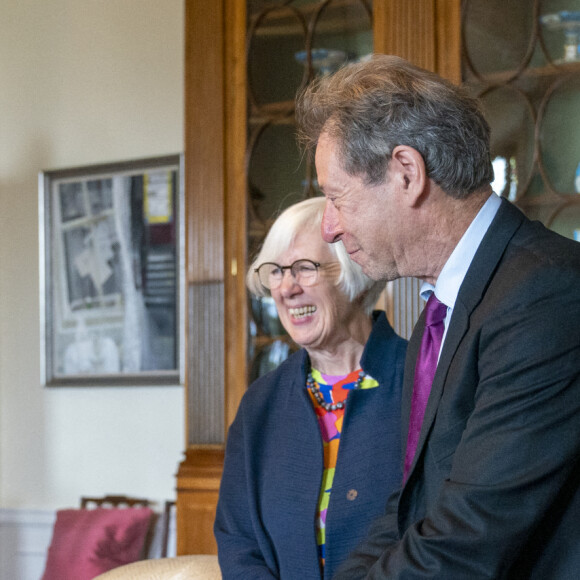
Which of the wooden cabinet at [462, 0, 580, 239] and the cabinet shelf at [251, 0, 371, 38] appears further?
the cabinet shelf at [251, 0, 371, 38]

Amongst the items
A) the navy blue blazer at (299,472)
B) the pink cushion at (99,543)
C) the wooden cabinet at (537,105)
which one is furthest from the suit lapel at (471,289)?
the pink cushion at (99,543)

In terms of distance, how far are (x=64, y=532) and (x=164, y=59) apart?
2.14 meters

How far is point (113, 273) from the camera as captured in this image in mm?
4059

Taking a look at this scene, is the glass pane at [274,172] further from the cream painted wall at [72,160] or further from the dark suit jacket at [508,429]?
the dark suit jacket at [508,429]

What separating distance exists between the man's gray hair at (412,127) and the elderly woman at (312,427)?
714 mm

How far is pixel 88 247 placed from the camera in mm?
4129

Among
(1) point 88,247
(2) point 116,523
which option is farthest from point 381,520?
(1) point 88,247

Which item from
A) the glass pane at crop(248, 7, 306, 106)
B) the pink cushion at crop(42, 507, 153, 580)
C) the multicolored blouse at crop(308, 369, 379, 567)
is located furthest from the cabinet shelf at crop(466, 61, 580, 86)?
the pink cushion at crop(42, 507, 153, 580)

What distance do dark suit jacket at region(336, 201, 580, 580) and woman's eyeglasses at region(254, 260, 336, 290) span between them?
839 mm

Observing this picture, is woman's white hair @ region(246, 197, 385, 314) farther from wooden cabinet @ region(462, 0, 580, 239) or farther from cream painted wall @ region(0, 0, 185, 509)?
cream painted wall @ region(0, 0, 185, 509)

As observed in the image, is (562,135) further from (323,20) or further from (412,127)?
(412,127)

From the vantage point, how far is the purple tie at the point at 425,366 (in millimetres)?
1335

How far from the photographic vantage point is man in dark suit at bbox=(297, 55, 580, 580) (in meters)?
1.04

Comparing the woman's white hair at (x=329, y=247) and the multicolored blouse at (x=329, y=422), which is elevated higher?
the woman's white hair at (x=329, y=247)
